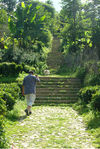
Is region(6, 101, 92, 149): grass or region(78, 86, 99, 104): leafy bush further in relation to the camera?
region(78, 86, 99, 104): leafy bush

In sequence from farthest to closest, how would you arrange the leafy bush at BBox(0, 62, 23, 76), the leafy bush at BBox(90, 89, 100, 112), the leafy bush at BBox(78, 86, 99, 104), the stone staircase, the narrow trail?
the leafy bush at BBox(0, 62, 23, 76)
the stone staircase
the leafy bush at BBox(78, 86, 99, 104)
the leafy bush at BBox(90, 89, 100, 112)
the narrow trail

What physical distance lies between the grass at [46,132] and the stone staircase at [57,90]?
3.98 metres

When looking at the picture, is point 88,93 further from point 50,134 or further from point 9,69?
point 9,69

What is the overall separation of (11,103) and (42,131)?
210 centimetres

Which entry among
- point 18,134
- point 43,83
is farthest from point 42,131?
point 43,83

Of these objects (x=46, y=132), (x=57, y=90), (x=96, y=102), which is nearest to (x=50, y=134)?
(x=46, y=132)

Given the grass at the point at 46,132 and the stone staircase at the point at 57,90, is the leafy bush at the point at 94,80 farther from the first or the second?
the grass at the point at 46,132

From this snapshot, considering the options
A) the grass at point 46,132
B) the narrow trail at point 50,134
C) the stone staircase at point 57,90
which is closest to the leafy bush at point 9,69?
the stone staircase at point 57,90

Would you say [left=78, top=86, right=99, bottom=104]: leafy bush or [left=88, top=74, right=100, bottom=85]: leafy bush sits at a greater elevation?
[left=88, top=74, right=100, bottom=85]: leafy bush

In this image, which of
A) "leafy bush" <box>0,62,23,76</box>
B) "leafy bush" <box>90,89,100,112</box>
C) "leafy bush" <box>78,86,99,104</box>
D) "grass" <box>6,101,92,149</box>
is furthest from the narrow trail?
"leafy bush" <box>0,62,23,76</box>

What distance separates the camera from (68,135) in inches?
232

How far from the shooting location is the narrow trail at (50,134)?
5.04 m

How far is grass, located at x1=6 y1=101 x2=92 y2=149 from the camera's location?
16.8 ft

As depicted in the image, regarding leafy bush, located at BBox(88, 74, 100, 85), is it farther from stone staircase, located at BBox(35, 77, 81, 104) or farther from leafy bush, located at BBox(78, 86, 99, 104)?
leafy bush, located at BBox(78, 86, 99, 104)
